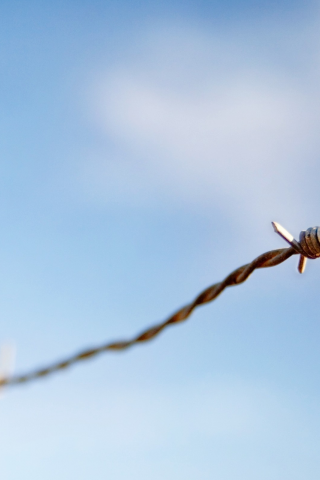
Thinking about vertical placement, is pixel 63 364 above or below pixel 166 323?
above

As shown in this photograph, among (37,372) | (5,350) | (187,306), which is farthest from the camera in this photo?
(5,350)

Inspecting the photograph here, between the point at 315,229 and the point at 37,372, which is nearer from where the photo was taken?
the point at 315,229

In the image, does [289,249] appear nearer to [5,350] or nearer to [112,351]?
[112,351]

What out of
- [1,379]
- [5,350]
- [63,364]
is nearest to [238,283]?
[63,364]

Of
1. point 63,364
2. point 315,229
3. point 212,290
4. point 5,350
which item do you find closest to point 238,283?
point 212,290

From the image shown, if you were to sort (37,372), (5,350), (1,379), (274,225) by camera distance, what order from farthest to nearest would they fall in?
(5,350) < (1,379) < (37,372) < (274,225)

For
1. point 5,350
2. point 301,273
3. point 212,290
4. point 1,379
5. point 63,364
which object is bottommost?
point 301,273

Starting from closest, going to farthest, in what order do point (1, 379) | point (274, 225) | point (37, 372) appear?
point (274, 225) → point (37, 372) → point (1, 379)

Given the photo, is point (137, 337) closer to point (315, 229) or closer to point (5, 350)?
point (315, 229)

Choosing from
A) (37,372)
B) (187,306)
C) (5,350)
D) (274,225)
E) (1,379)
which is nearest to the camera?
(274,225)
